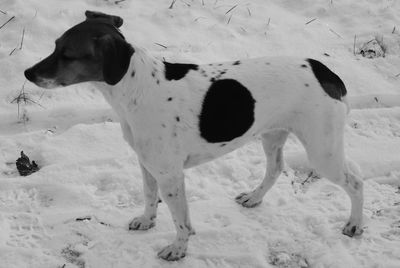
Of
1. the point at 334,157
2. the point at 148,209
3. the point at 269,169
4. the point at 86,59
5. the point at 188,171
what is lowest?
the point at 188,171

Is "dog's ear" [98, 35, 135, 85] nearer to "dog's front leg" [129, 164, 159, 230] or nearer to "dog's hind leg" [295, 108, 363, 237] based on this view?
"dog's front leg" [129, 164, 159, 230]

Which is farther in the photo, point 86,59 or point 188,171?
point 188,171

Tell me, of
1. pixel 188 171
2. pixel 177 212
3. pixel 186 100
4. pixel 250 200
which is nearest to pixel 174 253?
pixel 177 212

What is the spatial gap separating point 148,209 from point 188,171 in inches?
29.3

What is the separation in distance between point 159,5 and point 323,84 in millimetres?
4065

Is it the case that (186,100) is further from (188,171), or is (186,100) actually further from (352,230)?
(352,230)

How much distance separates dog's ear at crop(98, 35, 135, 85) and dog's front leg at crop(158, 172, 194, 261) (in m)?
0.78

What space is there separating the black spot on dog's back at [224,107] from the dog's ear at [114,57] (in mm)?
605

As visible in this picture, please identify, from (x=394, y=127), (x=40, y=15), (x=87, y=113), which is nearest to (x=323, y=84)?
(x=394, y=127)

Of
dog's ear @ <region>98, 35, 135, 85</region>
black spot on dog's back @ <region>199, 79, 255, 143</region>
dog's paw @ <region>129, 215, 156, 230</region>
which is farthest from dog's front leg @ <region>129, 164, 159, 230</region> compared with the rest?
dog's ear @ <region>98, 35, 135, 85</region>

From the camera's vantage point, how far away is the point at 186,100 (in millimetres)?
3561

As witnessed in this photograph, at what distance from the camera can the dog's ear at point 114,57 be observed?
3252 millimetres

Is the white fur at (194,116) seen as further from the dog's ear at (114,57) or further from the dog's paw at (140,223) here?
the dog's paw at (140,223)

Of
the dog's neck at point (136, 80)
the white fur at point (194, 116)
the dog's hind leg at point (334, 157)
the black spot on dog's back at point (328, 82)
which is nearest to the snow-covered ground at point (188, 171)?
the dog's hind leg at point (334, 157)
